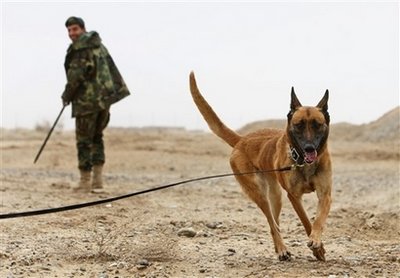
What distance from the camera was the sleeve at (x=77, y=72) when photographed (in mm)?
10797

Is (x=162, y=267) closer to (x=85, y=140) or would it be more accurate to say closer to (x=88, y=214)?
(x=88, y=214)

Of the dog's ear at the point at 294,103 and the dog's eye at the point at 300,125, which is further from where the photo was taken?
the dog's ear at the point at 294,103

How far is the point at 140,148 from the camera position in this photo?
26.4 m

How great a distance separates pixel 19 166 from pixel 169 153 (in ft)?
19.6

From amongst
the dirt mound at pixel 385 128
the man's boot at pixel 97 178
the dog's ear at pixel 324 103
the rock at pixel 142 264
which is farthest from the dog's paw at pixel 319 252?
the dirt mound at pixel 385 128

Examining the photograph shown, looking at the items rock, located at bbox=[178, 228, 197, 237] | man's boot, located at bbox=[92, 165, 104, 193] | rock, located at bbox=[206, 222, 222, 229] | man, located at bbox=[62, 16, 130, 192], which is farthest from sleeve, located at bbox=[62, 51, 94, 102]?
rock, located at bbox=[178, 228, 197, 237]

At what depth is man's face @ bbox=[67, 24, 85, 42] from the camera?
1088 centimetres

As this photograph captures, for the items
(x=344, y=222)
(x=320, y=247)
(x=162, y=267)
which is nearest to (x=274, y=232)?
(x=320, y=247)

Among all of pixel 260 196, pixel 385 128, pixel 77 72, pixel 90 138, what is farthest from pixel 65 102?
pixel 385 128

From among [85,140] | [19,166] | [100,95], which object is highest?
[100,95]

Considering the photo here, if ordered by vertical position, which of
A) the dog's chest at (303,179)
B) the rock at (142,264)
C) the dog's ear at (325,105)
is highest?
the dog's ear at (325,105)

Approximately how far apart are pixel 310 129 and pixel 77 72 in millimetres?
5920

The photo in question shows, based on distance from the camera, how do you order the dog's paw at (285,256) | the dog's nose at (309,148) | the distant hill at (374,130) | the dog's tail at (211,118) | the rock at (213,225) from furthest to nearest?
the distant hill at (374,130), the rock at (213,225), the dog's tail at (211,118), the dog's paw at (285,256), the dog's nose at (309,148)

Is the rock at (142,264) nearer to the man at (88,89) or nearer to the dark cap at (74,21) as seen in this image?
the man at (88,89)
